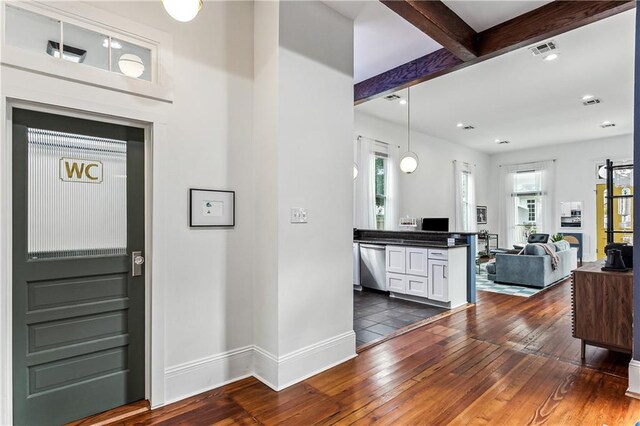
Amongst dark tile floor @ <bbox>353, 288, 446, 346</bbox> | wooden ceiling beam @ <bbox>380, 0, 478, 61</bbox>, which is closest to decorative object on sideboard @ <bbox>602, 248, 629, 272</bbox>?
dark tile floor @ <bbox>353, 288, 446, 346</bbox>

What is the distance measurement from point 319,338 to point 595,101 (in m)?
6.80

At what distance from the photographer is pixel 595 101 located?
6.22 m

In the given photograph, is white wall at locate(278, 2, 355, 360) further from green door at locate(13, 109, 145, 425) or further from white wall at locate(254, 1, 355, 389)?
green door at locate(13, 109, 145, 425)

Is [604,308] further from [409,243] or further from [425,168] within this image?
[425,168]

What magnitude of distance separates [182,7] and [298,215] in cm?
157

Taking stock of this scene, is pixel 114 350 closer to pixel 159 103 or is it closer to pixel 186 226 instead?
pixel 186 226

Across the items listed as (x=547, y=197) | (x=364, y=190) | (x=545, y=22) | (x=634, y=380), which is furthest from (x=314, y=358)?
(x=547, y=197)

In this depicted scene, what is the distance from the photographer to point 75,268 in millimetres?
2168

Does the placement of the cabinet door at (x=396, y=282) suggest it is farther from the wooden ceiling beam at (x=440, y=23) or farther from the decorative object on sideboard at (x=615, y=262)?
the wooden ceiling beam at (x=440, y=23)

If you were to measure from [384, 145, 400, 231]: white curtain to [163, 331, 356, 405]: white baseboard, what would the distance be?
4.80 m

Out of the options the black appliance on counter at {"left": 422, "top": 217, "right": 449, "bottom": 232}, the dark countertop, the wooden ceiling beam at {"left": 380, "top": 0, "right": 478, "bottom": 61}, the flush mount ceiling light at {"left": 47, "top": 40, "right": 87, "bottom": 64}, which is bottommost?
the dark countertop

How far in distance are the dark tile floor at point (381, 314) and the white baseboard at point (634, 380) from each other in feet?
6.53

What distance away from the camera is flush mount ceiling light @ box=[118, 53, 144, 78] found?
2277 mm

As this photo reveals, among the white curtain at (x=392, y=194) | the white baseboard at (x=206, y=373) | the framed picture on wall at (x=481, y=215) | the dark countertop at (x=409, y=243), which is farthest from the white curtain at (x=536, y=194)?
the white baseboard at (x=206, y=373)
